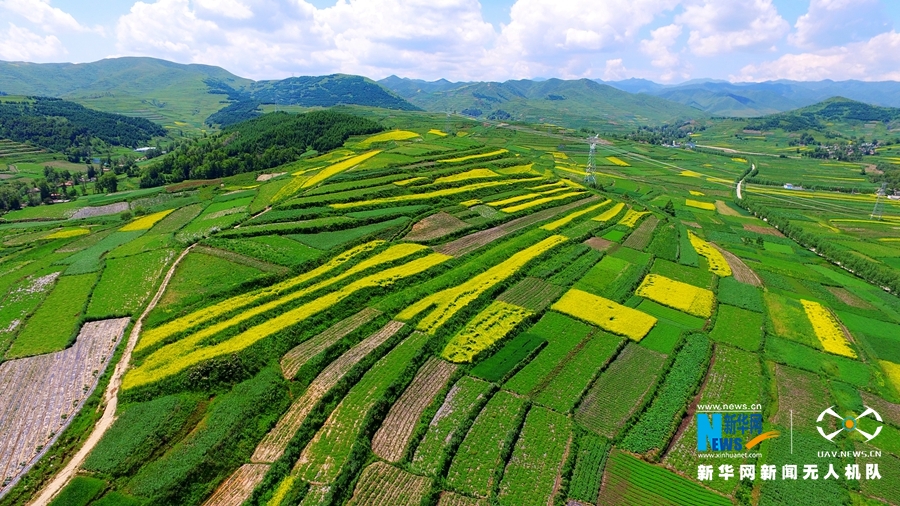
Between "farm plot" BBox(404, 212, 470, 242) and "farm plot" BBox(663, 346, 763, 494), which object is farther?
"farm plot" BBox(404, 212, 470, 242)

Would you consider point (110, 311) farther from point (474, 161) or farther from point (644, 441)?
point (474, 161)

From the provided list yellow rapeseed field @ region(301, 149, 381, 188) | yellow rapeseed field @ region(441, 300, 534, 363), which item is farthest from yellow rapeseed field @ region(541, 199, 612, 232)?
yellow rapeseed field @ region(301, 149, 381, 188)

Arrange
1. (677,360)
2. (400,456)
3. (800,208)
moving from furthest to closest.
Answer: (800,208)
(677,360)
(400,456)

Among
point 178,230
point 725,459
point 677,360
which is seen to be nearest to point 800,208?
point 677,360

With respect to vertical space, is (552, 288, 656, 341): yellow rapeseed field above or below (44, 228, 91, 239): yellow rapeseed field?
below

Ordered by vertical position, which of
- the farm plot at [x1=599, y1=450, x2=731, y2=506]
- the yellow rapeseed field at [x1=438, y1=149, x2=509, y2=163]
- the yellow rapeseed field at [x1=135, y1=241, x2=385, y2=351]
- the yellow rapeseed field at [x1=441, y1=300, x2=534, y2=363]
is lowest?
the farm plot at [x1=599, y1=450, x2=731, y2=506]

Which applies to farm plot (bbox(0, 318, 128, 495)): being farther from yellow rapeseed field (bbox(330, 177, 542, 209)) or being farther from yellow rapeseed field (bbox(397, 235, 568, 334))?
yellow rapeseed field (bbox(330, 177, 542, 209))

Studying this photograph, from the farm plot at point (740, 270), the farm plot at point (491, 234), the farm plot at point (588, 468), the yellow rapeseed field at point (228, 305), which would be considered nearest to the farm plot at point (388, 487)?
the farm plot at point (588, 468)

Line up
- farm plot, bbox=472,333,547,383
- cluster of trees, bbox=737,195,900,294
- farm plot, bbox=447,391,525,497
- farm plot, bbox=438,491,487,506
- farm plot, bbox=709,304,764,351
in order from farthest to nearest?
cluster of trees, bbox=737,195,900,294 → farm plot, bbox=709,304,764,351 → farm plot, bbox=472,333,547,383 → farm plot, bbox=447,391,525,497 → farm plot, bbox=438,491,487,506
